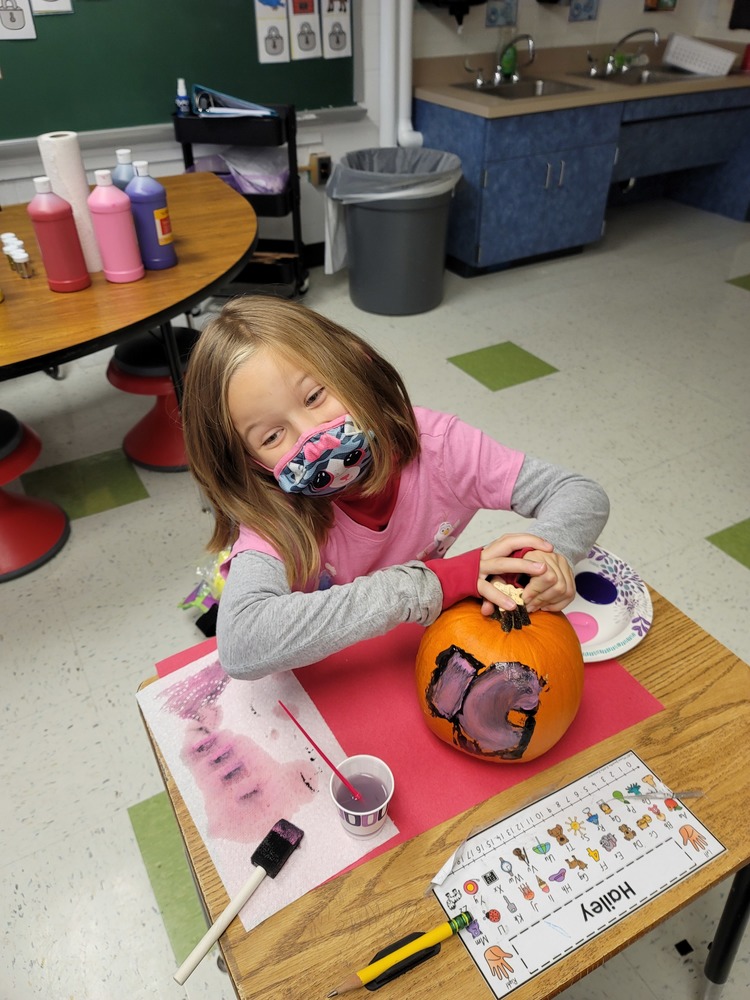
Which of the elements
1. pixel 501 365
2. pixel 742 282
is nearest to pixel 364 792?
pixel 501 365

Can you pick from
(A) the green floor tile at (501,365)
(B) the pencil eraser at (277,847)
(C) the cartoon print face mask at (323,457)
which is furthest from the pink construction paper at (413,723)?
(A) the green floor tile at (501,365)

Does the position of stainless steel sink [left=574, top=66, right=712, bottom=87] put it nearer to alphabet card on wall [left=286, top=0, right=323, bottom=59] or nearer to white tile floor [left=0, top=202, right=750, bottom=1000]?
white tile floor [left=0, top=202, right=750, bottom=1000]

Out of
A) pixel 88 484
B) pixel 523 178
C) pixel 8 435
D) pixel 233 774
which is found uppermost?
pixel 233 774

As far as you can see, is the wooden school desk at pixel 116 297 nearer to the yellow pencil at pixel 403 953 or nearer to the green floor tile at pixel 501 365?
the green floor tile at pixel 501 365

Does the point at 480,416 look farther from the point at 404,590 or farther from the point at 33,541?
the point at 404,590

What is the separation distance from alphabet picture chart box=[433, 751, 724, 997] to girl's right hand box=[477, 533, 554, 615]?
219 mm

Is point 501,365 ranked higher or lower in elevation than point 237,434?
lower

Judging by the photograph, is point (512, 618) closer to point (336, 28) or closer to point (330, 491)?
point (330, 491)

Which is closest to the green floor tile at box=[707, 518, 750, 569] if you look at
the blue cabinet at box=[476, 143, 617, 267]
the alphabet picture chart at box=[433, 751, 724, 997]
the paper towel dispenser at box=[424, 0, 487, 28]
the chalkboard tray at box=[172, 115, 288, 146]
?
the alphabet picture chart at box=[433, 751, 724, 997]

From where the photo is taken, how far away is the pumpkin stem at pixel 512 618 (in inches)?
32.0

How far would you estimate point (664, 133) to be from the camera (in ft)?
12.2

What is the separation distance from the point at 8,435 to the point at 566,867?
1.69 metres

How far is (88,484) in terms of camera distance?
2.32 m

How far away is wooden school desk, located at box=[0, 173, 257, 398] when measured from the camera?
4.82 ft
